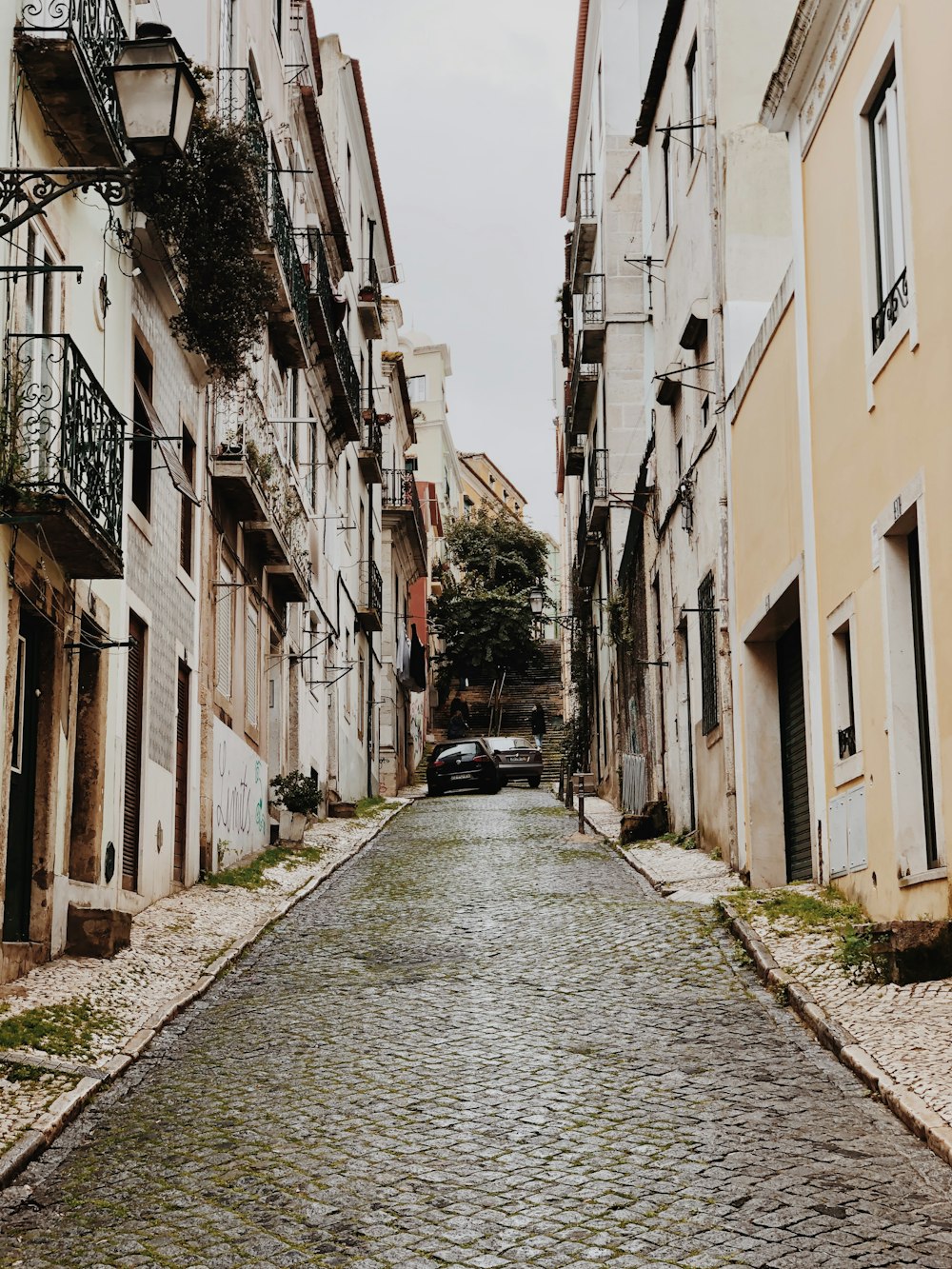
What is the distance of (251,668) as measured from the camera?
20.9m

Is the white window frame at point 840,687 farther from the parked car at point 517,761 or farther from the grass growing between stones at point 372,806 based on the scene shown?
the parked car at point 517,761

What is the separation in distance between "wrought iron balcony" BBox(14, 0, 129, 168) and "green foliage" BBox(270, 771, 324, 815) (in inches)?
429

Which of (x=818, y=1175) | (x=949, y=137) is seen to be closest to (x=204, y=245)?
(x=949, y=137)

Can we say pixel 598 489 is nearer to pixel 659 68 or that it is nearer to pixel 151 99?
pixel 659 68

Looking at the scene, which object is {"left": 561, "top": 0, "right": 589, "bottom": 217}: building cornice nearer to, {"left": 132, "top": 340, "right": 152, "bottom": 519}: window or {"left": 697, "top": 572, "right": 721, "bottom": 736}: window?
{"left": 697, "top": 572, "right": 721, "bottom": 736}: window

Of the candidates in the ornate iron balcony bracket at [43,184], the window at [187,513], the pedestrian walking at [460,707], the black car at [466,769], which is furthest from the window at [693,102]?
the pedestrian walking at [460,707]

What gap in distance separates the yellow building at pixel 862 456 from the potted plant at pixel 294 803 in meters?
7.75

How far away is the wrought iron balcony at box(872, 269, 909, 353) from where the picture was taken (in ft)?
32.6

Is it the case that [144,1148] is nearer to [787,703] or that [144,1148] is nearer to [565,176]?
[787,703]

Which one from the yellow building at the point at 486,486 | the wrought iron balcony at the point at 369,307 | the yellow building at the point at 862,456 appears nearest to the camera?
the yellow building at the point at 862,456

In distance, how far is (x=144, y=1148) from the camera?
262 inches

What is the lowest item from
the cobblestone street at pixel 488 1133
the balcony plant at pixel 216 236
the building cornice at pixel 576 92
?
the cobblestone street at pixel 488 1133

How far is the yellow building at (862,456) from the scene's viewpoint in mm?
9289

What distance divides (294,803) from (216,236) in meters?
8.31
